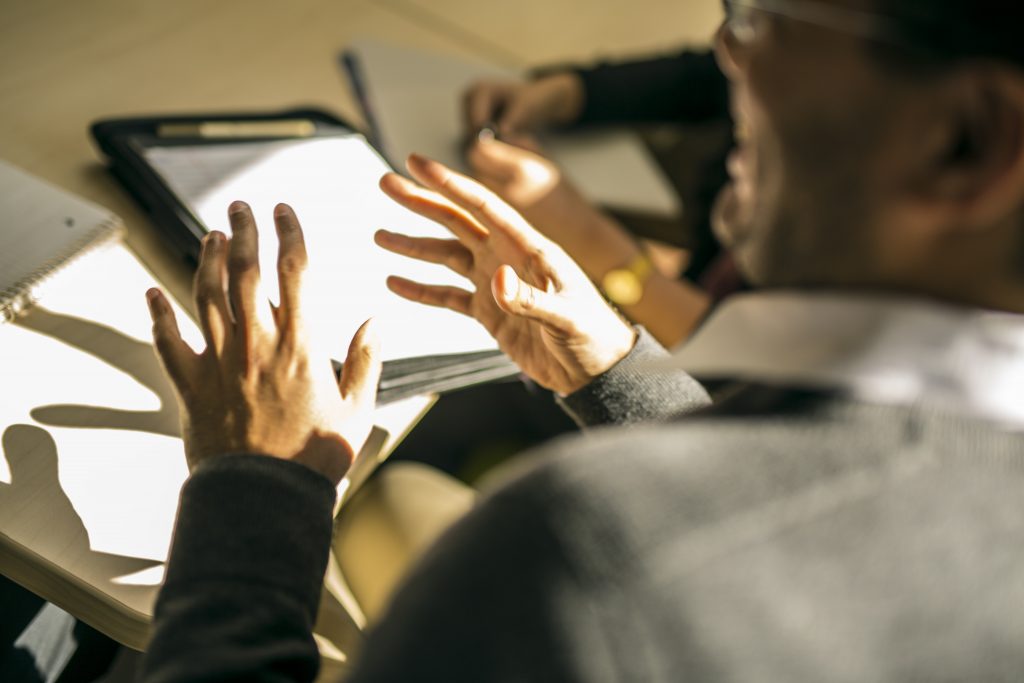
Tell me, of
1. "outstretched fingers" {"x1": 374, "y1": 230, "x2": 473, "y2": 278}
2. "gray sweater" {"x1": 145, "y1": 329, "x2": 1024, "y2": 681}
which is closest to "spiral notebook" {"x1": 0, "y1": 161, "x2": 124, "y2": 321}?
"outstretched fingers" {"x1": 374, "y1": 230, "x2": 473, "y2": 278}

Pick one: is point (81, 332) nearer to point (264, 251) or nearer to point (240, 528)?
point (264, 251)

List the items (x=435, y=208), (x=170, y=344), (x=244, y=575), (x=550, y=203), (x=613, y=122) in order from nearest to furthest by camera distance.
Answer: (x=244, y=575) → (x=170, y=344) → (x=435, y=208) → (x=550, y=203) → (x=613, y=122)

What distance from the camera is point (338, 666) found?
678 mm

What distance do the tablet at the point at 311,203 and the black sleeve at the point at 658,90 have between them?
0.39 metres

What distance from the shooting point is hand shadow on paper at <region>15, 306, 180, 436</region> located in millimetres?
576

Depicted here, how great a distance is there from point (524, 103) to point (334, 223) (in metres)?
0.39

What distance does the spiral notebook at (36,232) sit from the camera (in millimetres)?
628

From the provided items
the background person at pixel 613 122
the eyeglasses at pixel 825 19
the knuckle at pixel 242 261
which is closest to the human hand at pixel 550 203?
the background person at pixel 613 122

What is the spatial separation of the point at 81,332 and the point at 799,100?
1.74 ft

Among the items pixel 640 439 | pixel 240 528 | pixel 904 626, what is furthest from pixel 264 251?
pixel 904 626

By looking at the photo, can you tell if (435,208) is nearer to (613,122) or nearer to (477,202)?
(477,202)

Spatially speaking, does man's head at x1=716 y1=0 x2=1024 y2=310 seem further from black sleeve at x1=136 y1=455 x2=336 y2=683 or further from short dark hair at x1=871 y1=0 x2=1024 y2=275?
black sleeve at x1=136 y1=455 x2=336 y2=683

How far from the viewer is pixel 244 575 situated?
1.55ft

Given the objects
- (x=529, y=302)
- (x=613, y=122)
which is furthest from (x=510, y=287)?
(x=613, y=122)
